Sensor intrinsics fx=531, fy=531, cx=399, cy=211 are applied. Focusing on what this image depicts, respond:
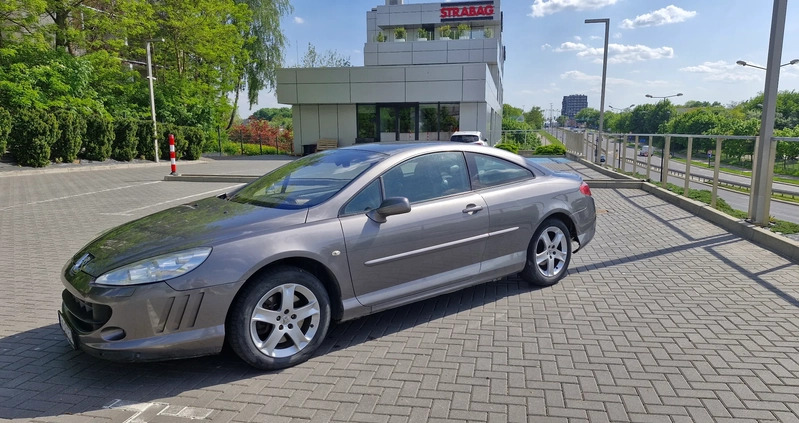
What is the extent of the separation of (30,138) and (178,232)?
61.6ft

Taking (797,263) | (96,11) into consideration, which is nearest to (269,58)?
(96,11)

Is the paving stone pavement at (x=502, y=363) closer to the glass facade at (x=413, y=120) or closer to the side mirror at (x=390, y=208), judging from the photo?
the side mirror at (x=390, y=208)

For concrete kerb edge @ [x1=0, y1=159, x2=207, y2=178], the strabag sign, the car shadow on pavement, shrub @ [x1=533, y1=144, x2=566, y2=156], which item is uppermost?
the strabag sign

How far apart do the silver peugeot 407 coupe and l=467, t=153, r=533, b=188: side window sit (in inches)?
0.5

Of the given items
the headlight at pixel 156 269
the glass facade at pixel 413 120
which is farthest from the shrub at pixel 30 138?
the headlight at pixel 156 269

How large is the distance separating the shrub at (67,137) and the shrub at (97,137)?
0.79 m

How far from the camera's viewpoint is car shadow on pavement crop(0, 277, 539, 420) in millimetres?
3143

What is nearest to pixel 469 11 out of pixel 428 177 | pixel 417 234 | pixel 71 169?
pixel 71 169

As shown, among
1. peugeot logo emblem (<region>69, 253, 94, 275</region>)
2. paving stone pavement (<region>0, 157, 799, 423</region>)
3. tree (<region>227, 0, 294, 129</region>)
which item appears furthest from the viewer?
tree (<region>227, 0, 294, 129</region>)

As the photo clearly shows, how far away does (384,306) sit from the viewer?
13.1 feet

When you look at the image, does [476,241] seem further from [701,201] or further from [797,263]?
[701,201]

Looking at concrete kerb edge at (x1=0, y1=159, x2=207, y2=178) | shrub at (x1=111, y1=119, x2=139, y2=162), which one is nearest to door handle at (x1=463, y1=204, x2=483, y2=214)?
concrete kerb edge at (x1=0, y1=159, x2=207, y2=178)

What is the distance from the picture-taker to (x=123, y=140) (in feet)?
75.5

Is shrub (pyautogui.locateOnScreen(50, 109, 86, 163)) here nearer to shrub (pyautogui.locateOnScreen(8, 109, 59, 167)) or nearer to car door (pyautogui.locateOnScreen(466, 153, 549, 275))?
shrub (pyautogui.locateOnScreen(8, 109, 59, 167))
